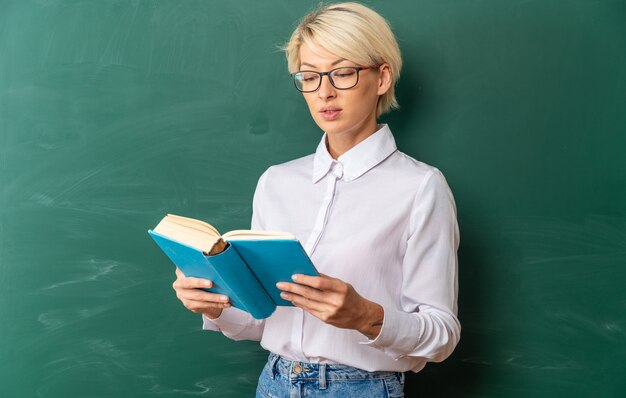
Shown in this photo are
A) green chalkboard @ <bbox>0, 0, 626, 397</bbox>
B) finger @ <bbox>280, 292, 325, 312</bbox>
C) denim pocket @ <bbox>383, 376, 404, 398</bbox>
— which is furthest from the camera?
green chalkboard @ <bbox>0, 0, 626, 397</bbox>

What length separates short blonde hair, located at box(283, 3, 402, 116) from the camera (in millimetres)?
1445

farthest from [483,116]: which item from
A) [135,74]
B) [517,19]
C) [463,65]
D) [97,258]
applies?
[97,258]

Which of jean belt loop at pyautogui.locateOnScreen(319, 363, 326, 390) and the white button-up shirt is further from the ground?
the white button-up shirt

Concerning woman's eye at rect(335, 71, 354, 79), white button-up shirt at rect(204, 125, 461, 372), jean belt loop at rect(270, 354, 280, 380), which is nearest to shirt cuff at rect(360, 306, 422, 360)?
white button-up shirt at rect(204, 125, 461, 372)

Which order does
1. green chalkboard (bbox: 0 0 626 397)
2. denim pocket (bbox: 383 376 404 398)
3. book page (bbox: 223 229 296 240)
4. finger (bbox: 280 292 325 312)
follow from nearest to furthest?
book page (bbox: 223 229 296 240) → finger (bbox: 280 292 325 312) → denim pocket (bbox: 383 376 404 398) → green chalkboard (bbox: 0 0 626 397)

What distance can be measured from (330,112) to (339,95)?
42mm

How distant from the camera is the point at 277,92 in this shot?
188cm

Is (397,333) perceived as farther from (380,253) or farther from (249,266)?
(249,266)

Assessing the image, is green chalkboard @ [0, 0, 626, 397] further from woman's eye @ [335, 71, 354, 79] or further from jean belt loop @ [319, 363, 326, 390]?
jean belt loop @ [319, 363, 326, 390]

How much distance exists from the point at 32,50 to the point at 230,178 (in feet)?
2.19

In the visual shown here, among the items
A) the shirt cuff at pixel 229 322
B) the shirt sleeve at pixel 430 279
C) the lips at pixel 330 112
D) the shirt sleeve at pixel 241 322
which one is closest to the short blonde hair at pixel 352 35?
the lips at pixel 330 112

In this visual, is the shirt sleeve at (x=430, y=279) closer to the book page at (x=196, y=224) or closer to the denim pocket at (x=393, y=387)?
the denim pocket at (x=393, y=387)

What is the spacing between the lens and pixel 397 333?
129cm

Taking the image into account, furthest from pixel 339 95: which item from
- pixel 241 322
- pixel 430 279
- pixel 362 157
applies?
pixel 241 322
